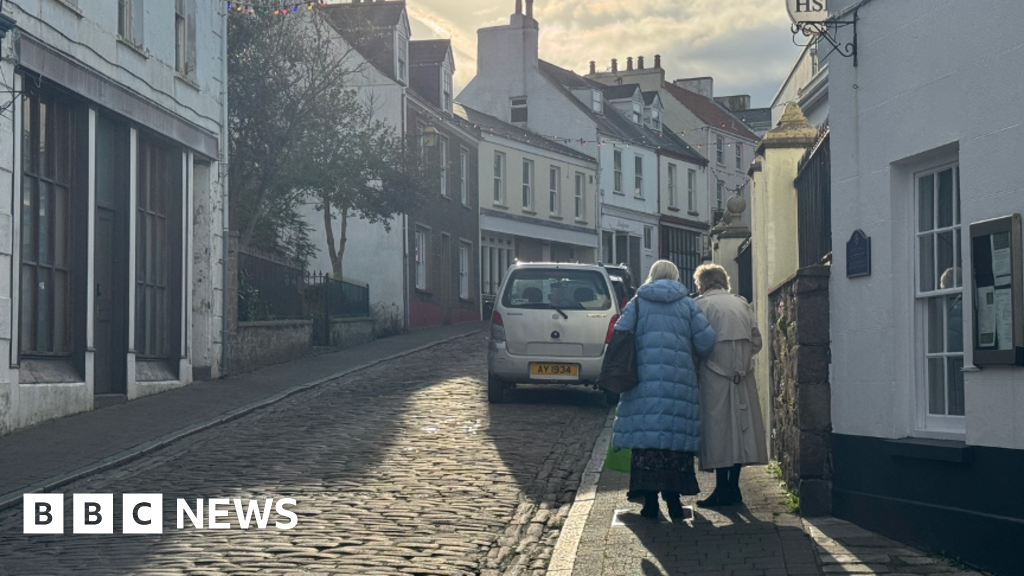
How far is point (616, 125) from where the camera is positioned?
51062 mm

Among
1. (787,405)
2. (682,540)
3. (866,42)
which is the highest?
(866,42)

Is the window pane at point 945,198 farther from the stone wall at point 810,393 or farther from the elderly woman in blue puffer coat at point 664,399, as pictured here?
the elderly woman in blue puffer coat at point 664,399

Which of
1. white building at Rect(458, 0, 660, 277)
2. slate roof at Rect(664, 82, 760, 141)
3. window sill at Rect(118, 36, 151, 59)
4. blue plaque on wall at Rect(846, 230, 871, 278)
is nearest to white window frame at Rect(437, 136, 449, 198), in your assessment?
white building at Rect(458, 0, 660, 277)

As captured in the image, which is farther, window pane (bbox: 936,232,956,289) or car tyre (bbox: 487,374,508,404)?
car tyre (bbox: 487,374,508,404)

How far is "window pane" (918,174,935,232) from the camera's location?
7.77 m

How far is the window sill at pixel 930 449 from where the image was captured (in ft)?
23.0

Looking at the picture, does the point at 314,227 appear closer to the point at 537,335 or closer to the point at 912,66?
the point at 537,335

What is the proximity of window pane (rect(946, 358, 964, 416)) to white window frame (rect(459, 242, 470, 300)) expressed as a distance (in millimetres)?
31369

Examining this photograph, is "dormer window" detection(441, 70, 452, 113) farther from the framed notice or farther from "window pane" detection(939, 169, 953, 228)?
the framed notice

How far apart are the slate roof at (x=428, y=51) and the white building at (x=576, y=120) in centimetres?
982

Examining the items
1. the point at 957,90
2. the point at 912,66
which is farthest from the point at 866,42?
the point at 957,90

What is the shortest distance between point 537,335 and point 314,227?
59.4 feet

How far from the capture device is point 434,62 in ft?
122

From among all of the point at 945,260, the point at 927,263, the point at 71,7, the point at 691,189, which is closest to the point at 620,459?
the point at 927,263
